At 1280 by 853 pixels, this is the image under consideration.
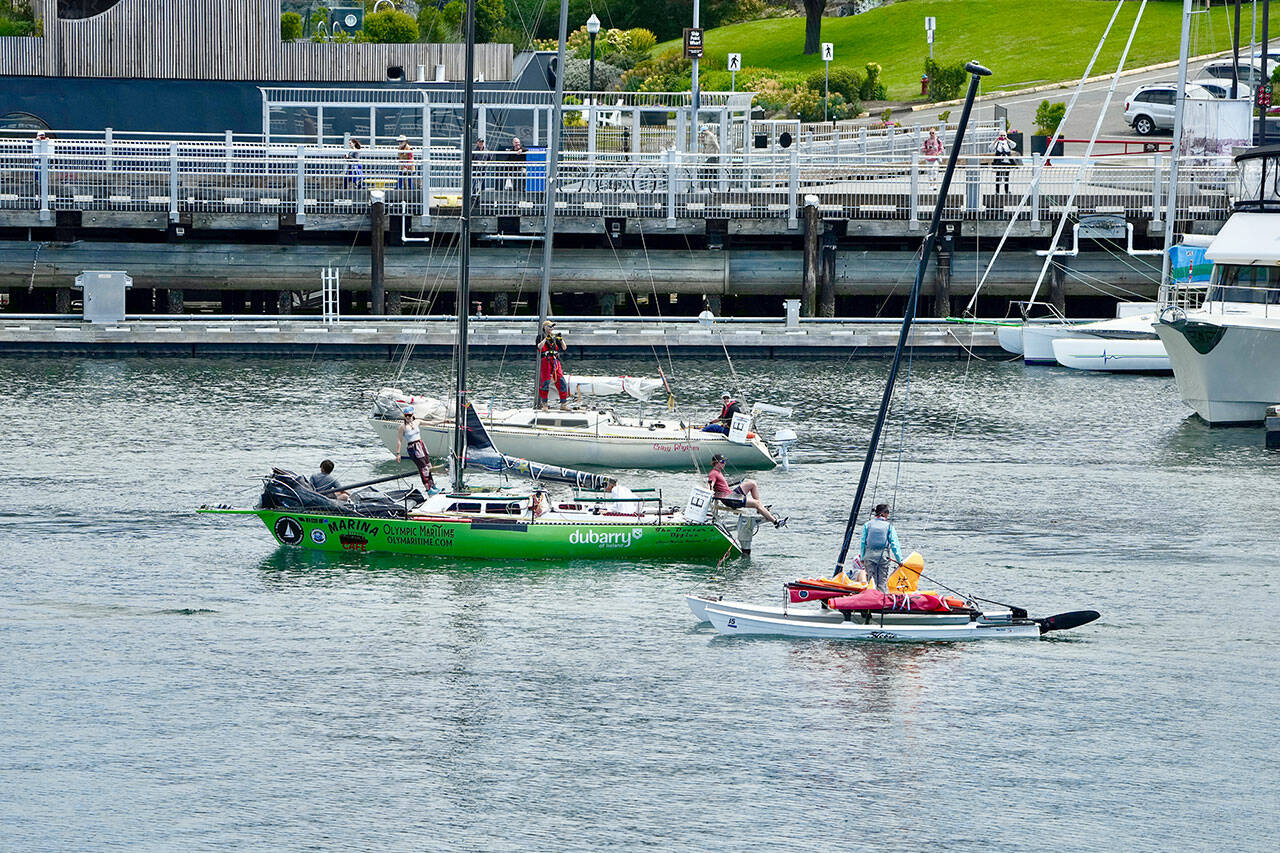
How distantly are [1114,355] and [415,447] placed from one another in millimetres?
26697

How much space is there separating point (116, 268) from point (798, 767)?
1577 inches

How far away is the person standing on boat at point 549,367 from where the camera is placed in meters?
40.7

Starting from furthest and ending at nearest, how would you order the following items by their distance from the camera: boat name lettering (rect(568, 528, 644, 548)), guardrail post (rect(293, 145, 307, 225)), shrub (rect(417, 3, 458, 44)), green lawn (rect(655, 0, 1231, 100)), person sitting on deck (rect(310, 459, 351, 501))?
green lawn (rect(655, 0, 1231, 100)) → shrub (rect(417, 3, 458, 44)) → guardrail post (rect(293, 145, 307, 225)) → person sitting on deck (rect(310, 459, 351, 501)) → boat name lettering (rect(568, 528, 644, 548))

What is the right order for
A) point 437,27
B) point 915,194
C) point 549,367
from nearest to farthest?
point 549,367
point 915,194
point 437,27

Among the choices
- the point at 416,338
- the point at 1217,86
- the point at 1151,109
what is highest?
the point at 1217,86

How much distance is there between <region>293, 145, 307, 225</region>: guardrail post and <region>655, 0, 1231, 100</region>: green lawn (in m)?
40.1

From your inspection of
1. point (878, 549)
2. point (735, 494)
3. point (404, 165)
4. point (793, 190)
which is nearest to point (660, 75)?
point (793, 190)

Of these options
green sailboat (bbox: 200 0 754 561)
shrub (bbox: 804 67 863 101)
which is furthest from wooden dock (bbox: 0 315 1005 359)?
shrub (bbox: 804 67 863 101)

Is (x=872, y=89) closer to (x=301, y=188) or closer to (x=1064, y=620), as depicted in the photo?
(x=301, y=188)

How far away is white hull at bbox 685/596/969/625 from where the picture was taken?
92.5 ft

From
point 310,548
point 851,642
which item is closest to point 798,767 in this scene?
point 851,642

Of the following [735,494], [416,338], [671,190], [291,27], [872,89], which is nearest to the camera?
[735,494]

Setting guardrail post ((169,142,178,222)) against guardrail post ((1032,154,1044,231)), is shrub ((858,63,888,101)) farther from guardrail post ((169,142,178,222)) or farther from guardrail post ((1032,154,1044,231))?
guardrail post ((169,142,178,222))

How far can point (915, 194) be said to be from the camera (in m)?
58.7
